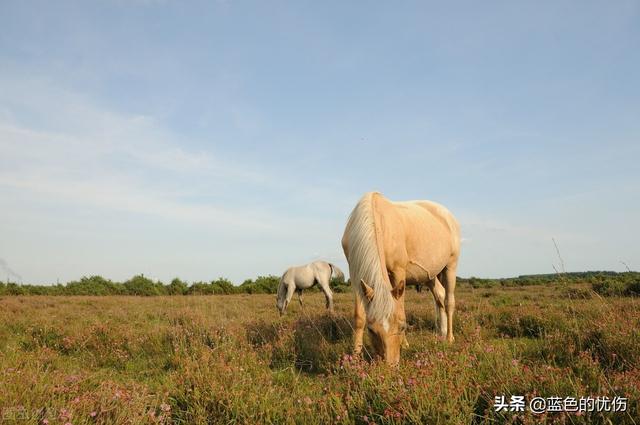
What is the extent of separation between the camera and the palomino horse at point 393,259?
4770 millimetres

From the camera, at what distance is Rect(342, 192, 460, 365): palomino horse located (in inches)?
188

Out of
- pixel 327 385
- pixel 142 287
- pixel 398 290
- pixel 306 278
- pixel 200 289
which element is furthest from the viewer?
pixel 142 287

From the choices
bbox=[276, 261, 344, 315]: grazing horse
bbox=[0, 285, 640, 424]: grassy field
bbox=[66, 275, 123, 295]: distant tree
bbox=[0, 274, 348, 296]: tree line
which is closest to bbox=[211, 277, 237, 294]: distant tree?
bbox=[0, 274, 348, 296]: tree line

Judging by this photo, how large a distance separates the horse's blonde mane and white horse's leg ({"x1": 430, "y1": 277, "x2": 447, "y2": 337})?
119 inches

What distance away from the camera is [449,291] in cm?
834

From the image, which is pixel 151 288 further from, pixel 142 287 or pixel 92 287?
pixel 92 287

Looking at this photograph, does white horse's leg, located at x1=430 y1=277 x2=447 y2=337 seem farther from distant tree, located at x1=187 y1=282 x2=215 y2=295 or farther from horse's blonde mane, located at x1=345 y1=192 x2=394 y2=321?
distant tree, located at x1=187 y1=282 x2=215 y2=295

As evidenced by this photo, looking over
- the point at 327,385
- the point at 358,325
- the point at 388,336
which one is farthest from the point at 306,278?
the point at 327,385

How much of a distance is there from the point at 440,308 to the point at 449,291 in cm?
43

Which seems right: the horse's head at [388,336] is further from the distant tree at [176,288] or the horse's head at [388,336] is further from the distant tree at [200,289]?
the distant tree at [176,288]

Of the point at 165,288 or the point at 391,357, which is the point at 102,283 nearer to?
the point at 165,288

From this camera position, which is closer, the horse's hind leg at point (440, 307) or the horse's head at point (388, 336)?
the horse's head at point (388, 336)

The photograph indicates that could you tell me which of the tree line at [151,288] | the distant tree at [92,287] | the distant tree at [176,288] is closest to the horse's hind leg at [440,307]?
the tree line at [151,288]

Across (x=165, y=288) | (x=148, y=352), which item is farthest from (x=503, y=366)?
(x=165, y=288)
